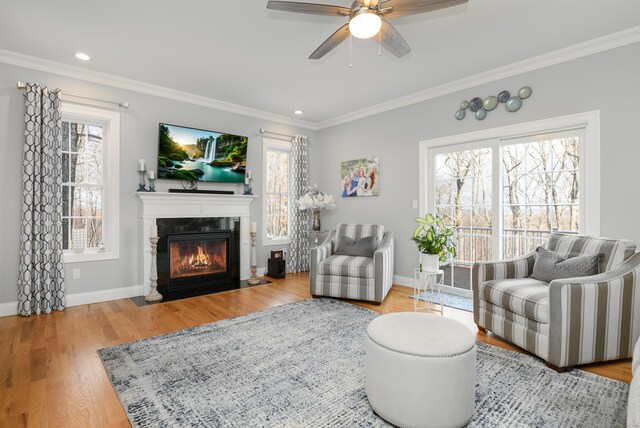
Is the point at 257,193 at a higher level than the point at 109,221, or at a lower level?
higher

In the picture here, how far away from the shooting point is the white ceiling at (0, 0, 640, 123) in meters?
2.56

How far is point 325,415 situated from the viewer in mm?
1752

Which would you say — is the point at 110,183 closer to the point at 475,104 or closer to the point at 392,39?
the point at 392,39

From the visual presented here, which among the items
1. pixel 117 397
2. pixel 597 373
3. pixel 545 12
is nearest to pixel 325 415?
pixel 117 397

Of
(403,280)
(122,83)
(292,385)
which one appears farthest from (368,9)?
(403,280)

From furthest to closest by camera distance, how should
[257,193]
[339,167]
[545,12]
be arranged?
1. [339,167]
2. [257,193]
3. [545,12]

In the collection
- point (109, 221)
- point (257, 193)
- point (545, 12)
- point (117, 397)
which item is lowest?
point (117, 397)

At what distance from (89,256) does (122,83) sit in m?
2.10

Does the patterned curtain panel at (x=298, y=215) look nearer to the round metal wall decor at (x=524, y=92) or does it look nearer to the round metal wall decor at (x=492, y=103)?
the round metal wall decor at (x=492, y=103)

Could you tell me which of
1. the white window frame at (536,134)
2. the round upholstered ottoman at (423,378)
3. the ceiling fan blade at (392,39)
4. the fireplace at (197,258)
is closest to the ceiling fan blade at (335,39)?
the ceiling fan blade at (392,39)

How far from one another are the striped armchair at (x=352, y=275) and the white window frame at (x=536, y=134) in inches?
42.7

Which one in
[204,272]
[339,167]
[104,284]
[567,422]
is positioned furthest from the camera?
[339,167]

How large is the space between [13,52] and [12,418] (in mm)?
3440

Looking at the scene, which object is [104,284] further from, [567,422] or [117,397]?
[567,422]
